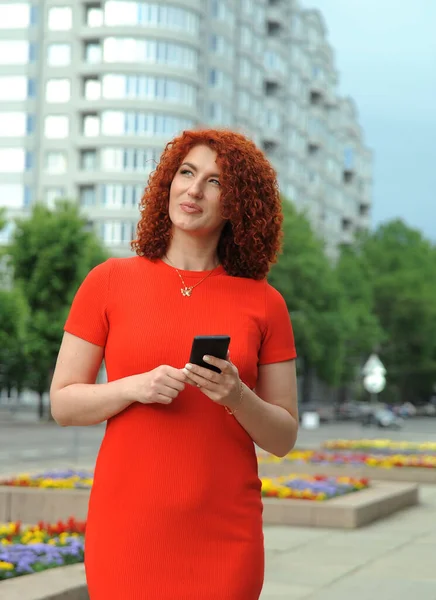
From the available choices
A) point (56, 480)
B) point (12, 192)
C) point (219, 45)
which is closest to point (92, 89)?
point (12, 192)

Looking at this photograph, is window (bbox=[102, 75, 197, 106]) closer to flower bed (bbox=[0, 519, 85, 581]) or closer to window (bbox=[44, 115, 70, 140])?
window (bbox=[44, 115, 70, 140])

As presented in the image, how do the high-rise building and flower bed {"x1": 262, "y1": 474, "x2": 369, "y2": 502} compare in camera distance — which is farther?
the high-rise building

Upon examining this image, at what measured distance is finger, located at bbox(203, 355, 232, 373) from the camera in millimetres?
2898

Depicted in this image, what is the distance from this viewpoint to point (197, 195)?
3367 mm

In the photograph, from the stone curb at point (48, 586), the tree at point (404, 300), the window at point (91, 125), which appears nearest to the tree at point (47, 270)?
the window at point (91, 125)

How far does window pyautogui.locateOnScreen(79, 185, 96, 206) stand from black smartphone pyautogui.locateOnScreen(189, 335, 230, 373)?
76701mm

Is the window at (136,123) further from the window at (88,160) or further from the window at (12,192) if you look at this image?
the window at (12,192)

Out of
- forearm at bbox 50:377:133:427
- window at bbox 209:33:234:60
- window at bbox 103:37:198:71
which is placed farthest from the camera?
window at bbox 209:33:234:60

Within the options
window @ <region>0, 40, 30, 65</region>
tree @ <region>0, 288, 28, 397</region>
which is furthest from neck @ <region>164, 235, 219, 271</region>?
window @ <region>0, 40, 30, 65</region>

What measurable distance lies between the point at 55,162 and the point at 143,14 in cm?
1169

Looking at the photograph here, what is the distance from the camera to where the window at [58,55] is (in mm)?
79938

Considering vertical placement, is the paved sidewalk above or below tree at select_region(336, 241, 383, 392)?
below

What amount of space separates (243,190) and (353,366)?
246 ft

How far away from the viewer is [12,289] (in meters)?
52.5
